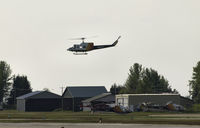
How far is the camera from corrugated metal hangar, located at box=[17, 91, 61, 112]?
16138cm

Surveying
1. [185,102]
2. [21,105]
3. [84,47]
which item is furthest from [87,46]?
[21,105]

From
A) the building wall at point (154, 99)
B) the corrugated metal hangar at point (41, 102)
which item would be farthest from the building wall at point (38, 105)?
the building wall at point (154, 99)

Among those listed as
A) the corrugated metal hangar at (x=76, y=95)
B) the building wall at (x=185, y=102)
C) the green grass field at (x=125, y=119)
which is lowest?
the green grass field at (x=125, y=119)

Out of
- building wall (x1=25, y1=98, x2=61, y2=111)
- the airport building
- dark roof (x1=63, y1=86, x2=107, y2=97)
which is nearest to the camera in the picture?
the airport building

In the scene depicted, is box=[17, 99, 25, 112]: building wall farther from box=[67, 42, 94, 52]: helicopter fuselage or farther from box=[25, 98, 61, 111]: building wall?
box=[67, 42, 94, 52]: helicopter fuselage

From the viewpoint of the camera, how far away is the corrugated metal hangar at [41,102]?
161375 mm

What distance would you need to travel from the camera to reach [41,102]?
162m

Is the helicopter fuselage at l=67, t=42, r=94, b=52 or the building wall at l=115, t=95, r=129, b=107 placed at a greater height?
the helicopter fuselage at l=67, t=42, r=94, b=52

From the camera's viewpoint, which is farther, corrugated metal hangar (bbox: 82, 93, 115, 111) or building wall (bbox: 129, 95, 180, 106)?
building wall (bbox: 129, 95, 180, 106)

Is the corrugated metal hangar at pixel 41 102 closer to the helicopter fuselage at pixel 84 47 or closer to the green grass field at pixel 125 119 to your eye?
the green grass field at pixel 125 119

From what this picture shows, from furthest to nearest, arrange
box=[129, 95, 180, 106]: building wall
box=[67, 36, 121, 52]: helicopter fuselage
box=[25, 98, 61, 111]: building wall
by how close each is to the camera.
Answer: box=[25, 98, 61, 111]: building wall, box=[129, 95, 180, 106]: building wall, box=[67, 36, 121, 52]: helicopter fuselage

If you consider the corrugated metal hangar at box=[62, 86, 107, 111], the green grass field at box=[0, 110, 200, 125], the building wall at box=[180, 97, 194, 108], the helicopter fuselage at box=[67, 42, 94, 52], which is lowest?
the green grass field at box=[0, 110, 200, 125]

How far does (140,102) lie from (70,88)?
36.7 metres

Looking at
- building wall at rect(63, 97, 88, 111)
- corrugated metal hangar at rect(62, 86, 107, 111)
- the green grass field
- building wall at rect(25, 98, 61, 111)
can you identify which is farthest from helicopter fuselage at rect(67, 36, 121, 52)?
building wall at rect(25, 98, 61, 111)
